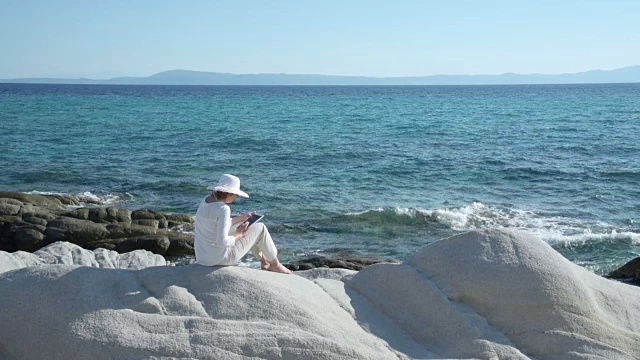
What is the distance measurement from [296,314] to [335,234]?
13.1 metres

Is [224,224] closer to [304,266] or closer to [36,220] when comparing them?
[304,266]

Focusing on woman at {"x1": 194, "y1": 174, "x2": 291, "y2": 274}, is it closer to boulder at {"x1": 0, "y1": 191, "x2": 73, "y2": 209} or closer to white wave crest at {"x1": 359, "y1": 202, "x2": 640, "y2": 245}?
white wave crest at {"x1": 359, "y1": 202, "x2": 640, "y2": 245}

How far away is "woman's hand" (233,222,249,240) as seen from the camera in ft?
31.2

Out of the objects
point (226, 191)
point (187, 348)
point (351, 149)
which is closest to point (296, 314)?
point (187, 348)

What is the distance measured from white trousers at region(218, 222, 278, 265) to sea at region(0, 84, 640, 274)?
29.2 feet

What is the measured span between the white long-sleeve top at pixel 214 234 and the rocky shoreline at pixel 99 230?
738cm

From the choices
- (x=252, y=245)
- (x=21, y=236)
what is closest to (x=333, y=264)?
(x=252, y=245)

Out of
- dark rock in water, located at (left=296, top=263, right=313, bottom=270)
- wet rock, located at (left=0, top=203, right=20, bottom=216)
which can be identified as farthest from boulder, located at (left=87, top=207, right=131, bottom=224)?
dark rock in water, located at (left=296, top=263, right=313, bottom=270)

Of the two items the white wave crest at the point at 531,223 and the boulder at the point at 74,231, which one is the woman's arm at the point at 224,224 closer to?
the boulder at the point at 74,231

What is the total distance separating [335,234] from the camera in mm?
21531

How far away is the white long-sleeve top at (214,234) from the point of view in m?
9.22

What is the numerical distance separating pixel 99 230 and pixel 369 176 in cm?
1517

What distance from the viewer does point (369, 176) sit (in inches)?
1264

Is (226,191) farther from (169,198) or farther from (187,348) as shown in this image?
(169,198)
